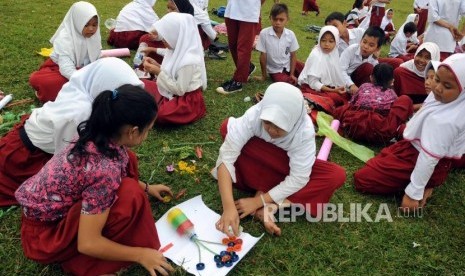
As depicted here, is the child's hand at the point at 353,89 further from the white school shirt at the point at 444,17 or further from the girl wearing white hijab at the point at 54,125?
the girl wearing white hijab at the point at 54,125

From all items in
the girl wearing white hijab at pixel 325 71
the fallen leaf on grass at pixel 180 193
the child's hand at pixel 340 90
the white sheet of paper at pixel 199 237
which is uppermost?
the girl wearing white hijab at pixel 325 71

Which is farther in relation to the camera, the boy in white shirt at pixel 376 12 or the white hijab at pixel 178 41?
the boy in white shirt at pixel 376 12

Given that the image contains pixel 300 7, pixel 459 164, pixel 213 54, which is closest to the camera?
pixel 459 164

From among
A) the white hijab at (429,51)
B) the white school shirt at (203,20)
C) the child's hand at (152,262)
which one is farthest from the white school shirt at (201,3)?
the child's hand at (152,262)

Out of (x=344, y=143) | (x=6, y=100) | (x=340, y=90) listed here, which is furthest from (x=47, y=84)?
(x=340, y=90)

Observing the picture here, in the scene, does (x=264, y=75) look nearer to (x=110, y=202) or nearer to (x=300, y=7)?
(x=110, y=202)

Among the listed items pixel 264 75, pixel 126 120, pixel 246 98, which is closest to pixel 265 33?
pixel 264 75

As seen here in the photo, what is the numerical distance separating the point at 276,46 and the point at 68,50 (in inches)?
97.3

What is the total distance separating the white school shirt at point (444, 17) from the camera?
505cm

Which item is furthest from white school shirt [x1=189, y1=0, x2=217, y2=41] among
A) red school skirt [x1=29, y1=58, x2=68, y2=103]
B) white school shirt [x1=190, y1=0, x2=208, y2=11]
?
red school skirt [x1=29, y1=58, x2=68, y2=103]

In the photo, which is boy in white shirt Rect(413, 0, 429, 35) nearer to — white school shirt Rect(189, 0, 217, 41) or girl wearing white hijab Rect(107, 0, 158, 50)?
white school shirt Rect(189, 0, 217, 41)

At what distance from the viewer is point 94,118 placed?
167 centimetres

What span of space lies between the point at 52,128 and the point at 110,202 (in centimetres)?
80

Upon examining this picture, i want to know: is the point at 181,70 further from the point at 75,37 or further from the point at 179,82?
the point at 75,37
